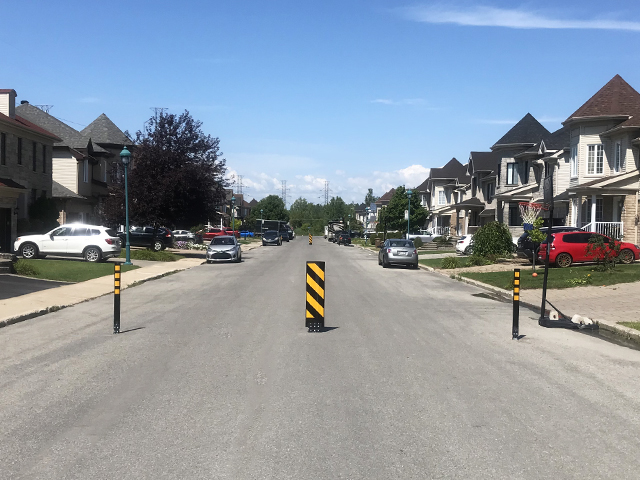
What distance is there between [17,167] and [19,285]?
18.5 meters

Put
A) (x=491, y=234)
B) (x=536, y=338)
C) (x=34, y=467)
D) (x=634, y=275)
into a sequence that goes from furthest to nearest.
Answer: (x=491, y=234) < (x=634, y=275) < (x=536, y=338) < (x=34, y=467)

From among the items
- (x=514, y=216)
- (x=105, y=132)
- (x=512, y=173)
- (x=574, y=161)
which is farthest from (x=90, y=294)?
(x=512, y=173)

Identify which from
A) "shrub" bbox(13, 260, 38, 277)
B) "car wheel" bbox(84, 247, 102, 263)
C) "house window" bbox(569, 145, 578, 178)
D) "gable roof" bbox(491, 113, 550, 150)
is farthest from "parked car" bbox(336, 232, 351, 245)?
"shrub" bbox(13, 260, 38, 277)

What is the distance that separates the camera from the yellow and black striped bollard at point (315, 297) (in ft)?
40.0

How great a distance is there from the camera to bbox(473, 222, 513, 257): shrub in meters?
34.1

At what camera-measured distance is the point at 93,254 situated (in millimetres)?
30625

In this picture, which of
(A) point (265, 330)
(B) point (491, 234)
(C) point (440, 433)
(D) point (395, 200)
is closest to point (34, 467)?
(C) point (440, 433)

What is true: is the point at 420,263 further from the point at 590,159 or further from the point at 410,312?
the point at 410,312

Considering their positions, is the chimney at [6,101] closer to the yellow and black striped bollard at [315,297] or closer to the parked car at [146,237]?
the parked car at [146,237]

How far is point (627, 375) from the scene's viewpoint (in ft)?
29.9

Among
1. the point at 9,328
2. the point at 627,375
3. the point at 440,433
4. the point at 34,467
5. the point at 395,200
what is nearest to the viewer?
the point at 34,467

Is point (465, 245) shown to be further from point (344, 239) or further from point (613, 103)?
point (344, 239)

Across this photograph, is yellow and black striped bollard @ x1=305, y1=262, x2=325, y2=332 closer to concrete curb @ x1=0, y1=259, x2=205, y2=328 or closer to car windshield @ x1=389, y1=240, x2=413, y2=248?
concrete curb @ x1=0, y1=259, x2=205, y2=328

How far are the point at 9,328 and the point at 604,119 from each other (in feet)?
108
